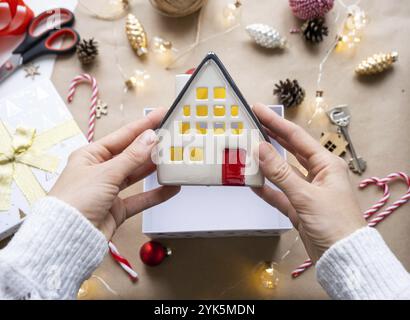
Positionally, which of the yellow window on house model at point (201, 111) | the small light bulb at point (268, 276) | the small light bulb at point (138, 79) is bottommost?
the small light bulb at point (268, 276)

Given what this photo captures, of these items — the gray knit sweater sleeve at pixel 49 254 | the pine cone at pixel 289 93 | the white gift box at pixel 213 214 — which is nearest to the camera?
the gray knit sweater sleeve at pixel 49 254

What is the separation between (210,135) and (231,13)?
1.71 ft

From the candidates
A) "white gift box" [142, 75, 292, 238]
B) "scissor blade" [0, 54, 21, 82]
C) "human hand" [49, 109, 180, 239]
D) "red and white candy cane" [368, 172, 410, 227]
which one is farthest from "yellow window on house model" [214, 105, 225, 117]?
"scissor blade" [0, 54, 21, 82]

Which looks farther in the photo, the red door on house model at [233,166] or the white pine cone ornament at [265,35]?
the white pine cone ornament at [265,35]

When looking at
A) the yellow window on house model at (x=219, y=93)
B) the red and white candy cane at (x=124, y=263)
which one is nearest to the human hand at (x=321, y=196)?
the yellow window on house model at (x=219, y=93)

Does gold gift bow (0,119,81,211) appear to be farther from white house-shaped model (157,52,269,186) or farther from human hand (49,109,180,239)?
white house-shaped model (157,52,269,186)

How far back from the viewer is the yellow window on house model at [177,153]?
717 mm

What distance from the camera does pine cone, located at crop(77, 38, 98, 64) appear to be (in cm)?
106

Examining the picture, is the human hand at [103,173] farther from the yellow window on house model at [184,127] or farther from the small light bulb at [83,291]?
the small light bulb at [83,291]

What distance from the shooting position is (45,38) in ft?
3.57

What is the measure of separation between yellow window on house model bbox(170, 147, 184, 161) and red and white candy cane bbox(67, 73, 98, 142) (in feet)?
1.28

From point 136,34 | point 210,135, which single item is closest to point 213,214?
point 210,135

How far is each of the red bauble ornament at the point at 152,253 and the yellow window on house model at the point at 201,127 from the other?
36 cm

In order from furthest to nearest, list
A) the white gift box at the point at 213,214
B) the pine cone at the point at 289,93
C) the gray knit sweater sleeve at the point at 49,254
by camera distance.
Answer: the pine cone at the point at 289,93 < the white gift box at the point at 213,214 < the gray knit sweater sleeve at the point at 49,254
